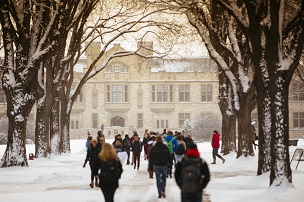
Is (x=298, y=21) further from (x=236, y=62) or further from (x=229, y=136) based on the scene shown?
(x=229, y=136)

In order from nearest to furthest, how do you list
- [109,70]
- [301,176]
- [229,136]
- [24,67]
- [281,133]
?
[281,133] → [301,176] → [24,67] → [229,136] → [109,70]

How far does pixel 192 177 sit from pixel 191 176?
0.07ft

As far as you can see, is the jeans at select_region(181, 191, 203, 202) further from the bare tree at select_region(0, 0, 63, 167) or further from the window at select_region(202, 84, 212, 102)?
the window at select_region(202, 84, 212, 102)

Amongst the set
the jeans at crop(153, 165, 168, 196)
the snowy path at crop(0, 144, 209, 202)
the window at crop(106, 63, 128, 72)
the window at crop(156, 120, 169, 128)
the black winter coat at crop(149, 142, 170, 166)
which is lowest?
the snowy path at crop(0, 144, 209, 202)

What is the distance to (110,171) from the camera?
10391mm

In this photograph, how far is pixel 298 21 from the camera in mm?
14984

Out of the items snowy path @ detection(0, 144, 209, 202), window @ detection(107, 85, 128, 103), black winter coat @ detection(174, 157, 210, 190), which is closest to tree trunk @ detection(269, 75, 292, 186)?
snowy path @ detection(0, 144, 209, 202)

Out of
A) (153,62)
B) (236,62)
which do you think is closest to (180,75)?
(153,62)

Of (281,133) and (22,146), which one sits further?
(22,146)

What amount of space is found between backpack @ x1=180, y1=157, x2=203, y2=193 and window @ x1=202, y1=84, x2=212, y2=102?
62.7m

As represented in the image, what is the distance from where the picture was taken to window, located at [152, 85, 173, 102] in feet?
231

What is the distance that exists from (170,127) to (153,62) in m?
7.75

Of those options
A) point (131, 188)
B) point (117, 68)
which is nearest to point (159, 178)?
point (131, 188)

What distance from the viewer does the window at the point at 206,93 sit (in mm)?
71188
